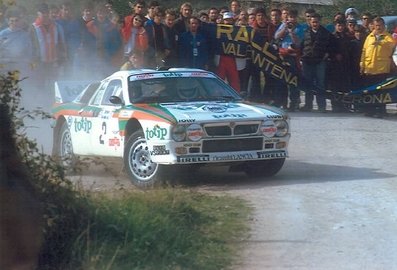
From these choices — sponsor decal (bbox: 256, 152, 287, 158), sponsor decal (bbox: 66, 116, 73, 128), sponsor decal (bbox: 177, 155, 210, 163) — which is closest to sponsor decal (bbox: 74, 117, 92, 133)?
sponsor decal (bbox: 66, 116, 73, 128)

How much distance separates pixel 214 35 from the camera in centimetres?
1877

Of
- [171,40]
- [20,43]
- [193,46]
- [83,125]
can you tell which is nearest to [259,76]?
[193,46]

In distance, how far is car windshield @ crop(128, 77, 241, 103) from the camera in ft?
42.1

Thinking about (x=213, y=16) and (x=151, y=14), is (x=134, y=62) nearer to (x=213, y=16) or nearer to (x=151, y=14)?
(x=151, y=14)

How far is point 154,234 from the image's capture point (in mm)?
8672

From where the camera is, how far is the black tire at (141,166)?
1214 centimetres

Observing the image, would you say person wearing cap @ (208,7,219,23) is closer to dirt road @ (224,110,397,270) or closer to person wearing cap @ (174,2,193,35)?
person wearing cap @ (174,2,193,35)

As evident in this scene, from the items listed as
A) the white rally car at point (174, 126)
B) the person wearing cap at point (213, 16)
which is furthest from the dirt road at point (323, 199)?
the person wearing cap at point (213, 16)

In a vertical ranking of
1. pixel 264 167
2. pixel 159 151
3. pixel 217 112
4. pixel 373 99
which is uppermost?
pixel 217 112

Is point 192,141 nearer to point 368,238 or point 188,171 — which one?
point 188,171

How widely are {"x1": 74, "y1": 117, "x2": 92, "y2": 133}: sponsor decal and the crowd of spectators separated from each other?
3.55 meters

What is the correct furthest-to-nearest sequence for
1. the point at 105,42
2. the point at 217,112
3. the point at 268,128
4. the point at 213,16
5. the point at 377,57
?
1. the point at 213,16
2. the point at 377,57
3. the point at 105,42
4. the point at 268,128
5. the point at 217,112

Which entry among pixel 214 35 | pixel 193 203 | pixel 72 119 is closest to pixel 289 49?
pixel 214 35

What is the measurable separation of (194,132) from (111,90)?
6.52ft
